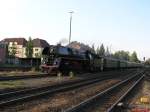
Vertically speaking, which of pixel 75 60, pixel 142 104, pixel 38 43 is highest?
pixel 38 43

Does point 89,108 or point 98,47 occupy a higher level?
point 98,47

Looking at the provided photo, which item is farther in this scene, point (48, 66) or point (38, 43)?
point (38, 43)

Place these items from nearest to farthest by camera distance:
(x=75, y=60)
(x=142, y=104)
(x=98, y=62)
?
(x=142, y=104) < (x=75, y=60) < (x=98, y=62)

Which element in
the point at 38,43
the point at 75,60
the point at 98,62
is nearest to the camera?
the point at 75,60

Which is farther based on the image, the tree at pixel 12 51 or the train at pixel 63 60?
the tree at pixel 12 51

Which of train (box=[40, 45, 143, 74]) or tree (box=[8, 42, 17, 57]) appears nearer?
train (box=[40, 45, 143, 74])

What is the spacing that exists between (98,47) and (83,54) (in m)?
131

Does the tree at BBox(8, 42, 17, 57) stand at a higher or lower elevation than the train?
higher

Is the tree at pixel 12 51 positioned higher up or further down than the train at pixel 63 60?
higher up

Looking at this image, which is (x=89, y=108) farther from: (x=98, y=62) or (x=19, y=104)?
(x=98, y=62)

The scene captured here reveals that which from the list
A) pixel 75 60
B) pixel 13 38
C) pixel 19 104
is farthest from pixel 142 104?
pixel 13 38

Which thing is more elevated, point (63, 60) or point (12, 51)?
point (12, 51)

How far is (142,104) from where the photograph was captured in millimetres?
16266

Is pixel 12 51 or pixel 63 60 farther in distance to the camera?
pixel 12 51
